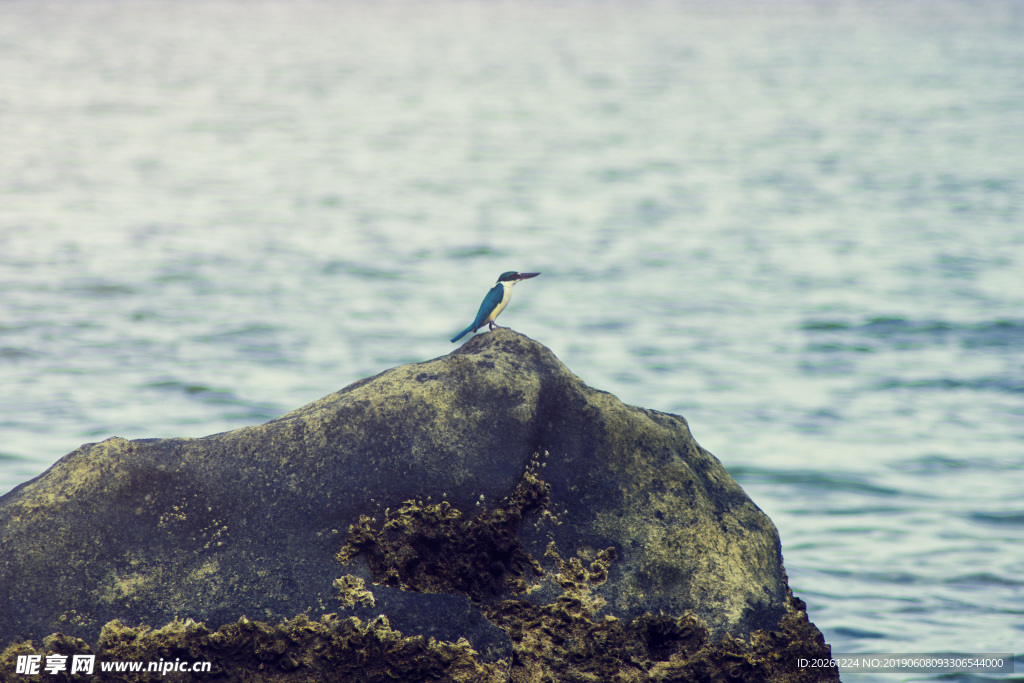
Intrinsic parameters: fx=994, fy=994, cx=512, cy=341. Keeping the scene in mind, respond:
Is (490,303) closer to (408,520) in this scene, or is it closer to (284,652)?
(408,520)

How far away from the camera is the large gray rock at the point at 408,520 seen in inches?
121

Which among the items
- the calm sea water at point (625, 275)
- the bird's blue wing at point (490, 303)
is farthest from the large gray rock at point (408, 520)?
the calm sea water at point (625, 275)

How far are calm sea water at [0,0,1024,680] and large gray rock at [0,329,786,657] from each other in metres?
2.32

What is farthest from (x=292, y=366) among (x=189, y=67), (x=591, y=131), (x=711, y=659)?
(x=189, y=67)

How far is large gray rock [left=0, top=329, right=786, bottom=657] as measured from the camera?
10.1ft

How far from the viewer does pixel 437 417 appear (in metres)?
3.53

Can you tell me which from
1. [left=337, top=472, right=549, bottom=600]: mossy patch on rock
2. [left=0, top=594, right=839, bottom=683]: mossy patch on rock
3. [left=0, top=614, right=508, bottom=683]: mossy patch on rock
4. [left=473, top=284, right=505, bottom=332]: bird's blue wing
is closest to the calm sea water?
[left=0, top=594, right=839, bottom=683]: mossy patch on rock

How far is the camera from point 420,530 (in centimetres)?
327

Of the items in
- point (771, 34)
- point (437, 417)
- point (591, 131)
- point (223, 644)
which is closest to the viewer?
point (223, 644)

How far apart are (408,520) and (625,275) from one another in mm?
11182

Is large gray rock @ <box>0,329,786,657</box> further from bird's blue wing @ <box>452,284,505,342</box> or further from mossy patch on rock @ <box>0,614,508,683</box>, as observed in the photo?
bird's blue wing @ <box>452,284,505,342</box>

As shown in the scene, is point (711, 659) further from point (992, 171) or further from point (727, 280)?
point (992, 171)

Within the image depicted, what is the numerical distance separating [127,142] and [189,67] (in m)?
22.9

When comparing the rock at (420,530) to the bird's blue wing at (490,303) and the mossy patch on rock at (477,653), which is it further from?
the bird's blue wing at (490,303)
